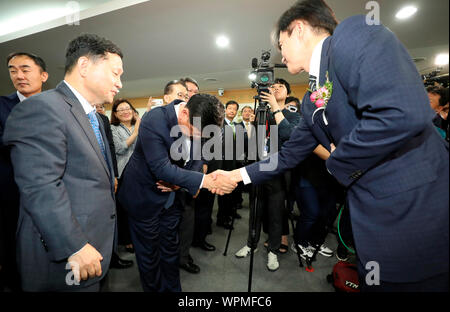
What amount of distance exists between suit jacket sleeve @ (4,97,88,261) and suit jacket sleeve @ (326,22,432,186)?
1056 millimetres

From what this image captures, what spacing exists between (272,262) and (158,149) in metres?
1.70

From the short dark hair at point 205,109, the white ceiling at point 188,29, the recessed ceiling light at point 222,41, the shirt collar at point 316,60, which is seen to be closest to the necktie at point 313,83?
the shirt collar at point 316,60

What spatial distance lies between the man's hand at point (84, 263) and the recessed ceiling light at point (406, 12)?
4.47 meters

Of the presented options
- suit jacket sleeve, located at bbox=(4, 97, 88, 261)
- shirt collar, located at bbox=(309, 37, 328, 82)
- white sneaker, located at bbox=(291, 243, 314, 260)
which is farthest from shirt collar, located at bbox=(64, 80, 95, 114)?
white sneaker, located at bbox=(291, 243, 314, 260)

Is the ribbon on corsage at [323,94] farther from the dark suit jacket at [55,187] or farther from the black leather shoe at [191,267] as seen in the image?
the black leather shoe at [191,267]

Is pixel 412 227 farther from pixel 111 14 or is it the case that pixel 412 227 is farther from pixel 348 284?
pixel 111 14

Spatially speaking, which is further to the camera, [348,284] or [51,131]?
[348,284]

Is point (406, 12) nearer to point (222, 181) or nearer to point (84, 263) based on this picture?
point (222, 181)

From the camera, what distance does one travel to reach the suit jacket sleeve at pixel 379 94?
1.74 ft

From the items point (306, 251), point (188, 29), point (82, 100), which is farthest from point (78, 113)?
point (188, 29)

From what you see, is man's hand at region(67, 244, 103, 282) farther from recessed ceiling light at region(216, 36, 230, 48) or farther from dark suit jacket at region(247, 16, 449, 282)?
recessed ceiling light at region(216, 36, 230, 48)

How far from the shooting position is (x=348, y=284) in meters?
1.62
